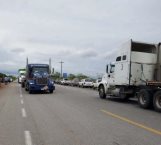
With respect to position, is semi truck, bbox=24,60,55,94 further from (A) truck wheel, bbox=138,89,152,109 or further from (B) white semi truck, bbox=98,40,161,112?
(A) truck wheel, bbox=138,89,152,109

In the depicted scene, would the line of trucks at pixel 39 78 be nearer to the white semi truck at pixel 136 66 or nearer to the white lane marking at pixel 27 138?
the white semi truck at pixel 136 66

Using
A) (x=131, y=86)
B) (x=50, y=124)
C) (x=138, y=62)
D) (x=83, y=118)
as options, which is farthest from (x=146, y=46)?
(x=50, y=124)

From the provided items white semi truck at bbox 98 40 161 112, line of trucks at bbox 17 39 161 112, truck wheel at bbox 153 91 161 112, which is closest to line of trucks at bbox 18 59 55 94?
line of trucks at bbox 17 39 161 112

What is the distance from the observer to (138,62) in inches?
836

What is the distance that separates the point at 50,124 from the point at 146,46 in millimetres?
12004

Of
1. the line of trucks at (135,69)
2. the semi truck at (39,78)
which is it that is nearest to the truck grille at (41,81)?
the semi truck at (39,78)

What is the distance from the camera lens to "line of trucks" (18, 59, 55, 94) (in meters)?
32.6

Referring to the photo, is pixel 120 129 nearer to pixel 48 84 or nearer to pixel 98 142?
pixel 98 142

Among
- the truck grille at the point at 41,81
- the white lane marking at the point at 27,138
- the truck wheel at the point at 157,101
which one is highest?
the truck grille at the point at 41,81

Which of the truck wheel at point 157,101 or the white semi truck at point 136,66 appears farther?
the white semi truck at point 136,66

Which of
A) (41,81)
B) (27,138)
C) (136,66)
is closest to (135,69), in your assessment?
(136,66)

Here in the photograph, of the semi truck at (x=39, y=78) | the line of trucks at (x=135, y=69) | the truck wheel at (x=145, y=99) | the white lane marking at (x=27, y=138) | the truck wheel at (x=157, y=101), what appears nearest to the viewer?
the white lane marking at (x=27, y=138)

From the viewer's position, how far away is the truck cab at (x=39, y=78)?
32.6 metres

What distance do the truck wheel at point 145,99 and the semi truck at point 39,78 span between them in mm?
15350
